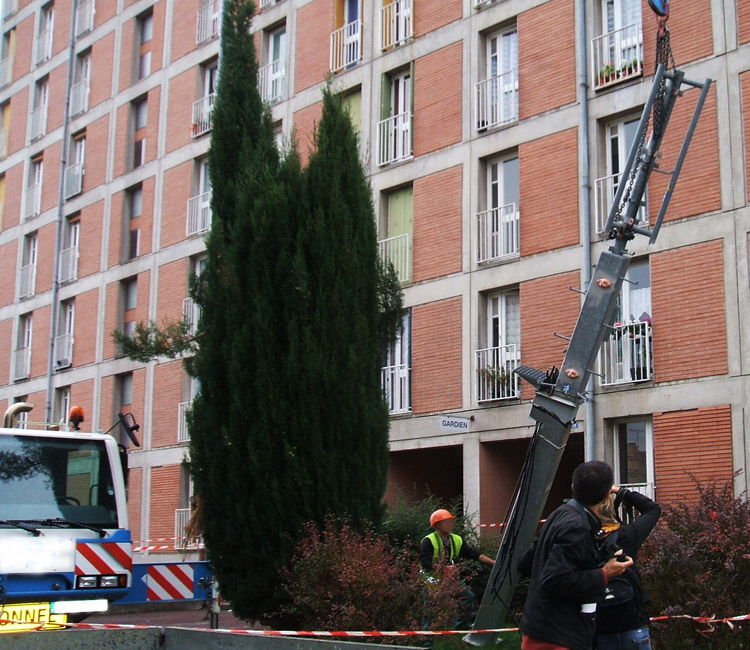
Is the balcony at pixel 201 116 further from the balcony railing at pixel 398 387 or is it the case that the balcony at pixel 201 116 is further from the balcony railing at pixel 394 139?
the balcony railing at pixel 398 387

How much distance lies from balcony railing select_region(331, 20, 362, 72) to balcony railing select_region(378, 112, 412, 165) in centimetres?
190

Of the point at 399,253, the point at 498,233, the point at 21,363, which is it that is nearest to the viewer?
the point at 498,233

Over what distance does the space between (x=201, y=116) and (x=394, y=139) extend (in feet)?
24.4

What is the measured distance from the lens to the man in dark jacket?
5297mm

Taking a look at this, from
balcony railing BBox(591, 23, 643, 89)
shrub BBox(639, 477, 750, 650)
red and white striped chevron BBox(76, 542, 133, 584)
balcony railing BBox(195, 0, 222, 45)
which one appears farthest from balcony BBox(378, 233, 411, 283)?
shrub BBox(639, 477, 750, 650)

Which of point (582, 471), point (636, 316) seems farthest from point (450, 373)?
point (582, 471)

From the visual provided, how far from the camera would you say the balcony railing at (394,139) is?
73.3ft

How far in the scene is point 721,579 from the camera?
28.1 ft

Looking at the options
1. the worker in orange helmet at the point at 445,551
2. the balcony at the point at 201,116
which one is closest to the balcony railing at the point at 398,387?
the balcony at the point at 201,116

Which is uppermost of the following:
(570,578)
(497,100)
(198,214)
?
(497,100)

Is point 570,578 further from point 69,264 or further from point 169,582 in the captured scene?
point 69,264

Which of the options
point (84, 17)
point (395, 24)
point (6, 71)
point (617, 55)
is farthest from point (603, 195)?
point (6, 71)

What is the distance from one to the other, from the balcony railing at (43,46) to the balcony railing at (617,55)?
71.4 feet

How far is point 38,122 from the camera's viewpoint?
3516cm
